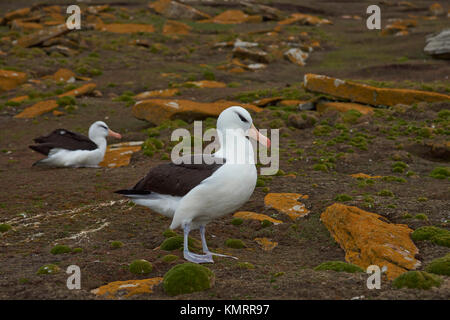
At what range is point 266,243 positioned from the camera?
348 inches

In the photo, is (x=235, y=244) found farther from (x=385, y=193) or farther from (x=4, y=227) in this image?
(x=4, y=227)

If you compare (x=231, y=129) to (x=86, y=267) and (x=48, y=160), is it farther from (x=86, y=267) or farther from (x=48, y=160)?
(x=48, y=160)

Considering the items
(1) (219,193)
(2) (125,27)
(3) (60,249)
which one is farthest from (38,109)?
(2) (125,27)

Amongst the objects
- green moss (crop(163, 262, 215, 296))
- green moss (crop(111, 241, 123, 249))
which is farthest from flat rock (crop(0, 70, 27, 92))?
green moss (crop(163, 262, 215, 296))

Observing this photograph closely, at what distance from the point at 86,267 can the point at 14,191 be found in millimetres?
6386

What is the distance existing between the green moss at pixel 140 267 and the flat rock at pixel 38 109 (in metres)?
17.3

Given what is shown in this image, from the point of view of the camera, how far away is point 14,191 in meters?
12.5

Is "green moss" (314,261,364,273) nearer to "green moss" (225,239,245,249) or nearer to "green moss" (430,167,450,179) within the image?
"green moss" (225,239,245,249)

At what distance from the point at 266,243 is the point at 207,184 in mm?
2124

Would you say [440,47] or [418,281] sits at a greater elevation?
[440,47]

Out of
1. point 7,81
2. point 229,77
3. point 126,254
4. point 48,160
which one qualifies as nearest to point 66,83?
point 7,81

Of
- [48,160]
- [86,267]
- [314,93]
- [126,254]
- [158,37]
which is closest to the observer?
[86,267]

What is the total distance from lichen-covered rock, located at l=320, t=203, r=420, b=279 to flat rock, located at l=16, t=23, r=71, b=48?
114 ft

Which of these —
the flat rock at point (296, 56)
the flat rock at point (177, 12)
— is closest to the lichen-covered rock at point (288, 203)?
the flat rock at point (296, 56)
